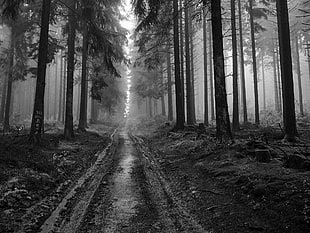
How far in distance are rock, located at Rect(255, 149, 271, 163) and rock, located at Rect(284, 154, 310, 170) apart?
0.84 m

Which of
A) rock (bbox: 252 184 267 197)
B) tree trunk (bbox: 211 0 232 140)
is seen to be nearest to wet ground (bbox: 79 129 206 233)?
rock (bbox: 252 184 267 197)

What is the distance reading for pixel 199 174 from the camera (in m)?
8.02

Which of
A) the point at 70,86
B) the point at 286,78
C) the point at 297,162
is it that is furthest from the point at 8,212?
the point at 70,86

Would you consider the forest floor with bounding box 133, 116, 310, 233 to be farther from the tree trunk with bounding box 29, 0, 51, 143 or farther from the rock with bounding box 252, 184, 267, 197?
the tree trunk with bounding box 29, 0, 51, 143

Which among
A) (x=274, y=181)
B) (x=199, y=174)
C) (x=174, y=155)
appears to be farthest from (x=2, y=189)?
(x=174, y=155)

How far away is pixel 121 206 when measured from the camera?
580 cm

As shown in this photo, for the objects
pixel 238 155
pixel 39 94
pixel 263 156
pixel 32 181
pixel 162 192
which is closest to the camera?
pixel 162 192

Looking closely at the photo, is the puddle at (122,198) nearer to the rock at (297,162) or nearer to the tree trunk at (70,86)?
the rock at (297,162)

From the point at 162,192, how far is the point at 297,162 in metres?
3.32

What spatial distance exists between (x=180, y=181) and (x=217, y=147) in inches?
115

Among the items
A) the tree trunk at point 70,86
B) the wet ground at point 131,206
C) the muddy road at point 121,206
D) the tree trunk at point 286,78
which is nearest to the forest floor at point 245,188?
the muddy road at point 121,206

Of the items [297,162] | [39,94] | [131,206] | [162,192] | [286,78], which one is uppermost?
[286,78]

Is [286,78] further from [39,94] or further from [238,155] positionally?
[39,94]

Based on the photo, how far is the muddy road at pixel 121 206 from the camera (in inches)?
187
